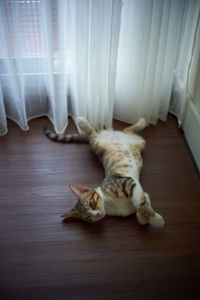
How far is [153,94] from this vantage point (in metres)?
2.04

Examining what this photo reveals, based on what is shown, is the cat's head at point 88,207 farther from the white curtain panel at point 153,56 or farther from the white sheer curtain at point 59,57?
the white curtain panel at point 153,56

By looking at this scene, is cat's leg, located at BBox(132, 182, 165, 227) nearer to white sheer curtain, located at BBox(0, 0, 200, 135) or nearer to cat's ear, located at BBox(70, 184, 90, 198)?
cat's ear, located at BBox(70, 184, 90, 198)

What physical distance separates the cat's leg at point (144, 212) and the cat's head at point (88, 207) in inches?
7.4

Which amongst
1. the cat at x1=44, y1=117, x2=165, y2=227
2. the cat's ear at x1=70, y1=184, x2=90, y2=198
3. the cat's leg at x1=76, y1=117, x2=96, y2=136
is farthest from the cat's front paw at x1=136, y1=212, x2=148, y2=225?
the cat's leg at x1=76, y1=117, x2=96, y2=136

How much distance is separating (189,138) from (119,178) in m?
0.78

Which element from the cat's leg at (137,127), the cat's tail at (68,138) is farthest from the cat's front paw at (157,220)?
the cat's tail at (68,138)

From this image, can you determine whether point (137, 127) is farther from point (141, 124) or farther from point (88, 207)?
point (88, 207)

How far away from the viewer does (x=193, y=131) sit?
1.88 m

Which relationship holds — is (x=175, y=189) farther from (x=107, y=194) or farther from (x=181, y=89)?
(x=181, y=89)

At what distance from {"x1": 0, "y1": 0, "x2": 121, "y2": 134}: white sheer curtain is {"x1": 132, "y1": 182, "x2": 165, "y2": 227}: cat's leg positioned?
2.66ft

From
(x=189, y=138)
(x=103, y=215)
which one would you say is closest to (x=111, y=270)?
(x=103, y=215)

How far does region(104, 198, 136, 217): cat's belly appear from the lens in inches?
56.8

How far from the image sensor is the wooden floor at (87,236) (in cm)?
120

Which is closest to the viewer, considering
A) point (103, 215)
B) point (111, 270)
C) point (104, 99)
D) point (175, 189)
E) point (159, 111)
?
point (111, 270)
